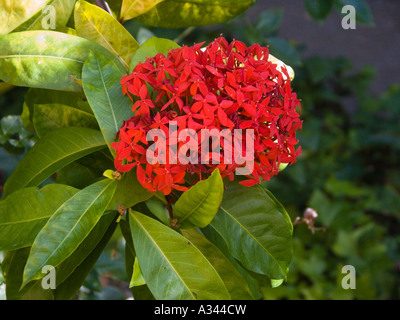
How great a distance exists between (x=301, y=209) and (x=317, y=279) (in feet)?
1.86

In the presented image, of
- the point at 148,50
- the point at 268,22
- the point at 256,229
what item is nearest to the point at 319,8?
the point at 268,22

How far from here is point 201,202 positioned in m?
0.77

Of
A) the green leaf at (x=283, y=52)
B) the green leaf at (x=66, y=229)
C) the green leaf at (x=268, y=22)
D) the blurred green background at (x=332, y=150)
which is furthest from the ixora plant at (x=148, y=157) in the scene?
the green leaf at (x=268, y=22)

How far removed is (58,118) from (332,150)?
7.59ft

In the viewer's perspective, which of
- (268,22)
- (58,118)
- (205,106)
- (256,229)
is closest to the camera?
(205,106)

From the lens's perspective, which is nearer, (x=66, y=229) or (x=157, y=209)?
(x=66, y=229)

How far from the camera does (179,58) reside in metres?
0.81

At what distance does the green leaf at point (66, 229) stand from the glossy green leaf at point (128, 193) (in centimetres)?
3

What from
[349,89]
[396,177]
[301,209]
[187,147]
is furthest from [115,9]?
[349,89]

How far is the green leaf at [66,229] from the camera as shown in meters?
0.73

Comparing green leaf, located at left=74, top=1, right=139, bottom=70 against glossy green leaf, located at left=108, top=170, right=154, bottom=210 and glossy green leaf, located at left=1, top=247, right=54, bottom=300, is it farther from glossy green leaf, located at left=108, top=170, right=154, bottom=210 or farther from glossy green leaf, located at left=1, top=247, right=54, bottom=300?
glossy green leaf, located at left=1, top=247, right=54, bottom=300

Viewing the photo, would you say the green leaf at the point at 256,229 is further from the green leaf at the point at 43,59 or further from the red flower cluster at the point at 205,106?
the green leaf at the point at 43,59

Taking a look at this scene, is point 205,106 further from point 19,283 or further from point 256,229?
point 19,283
